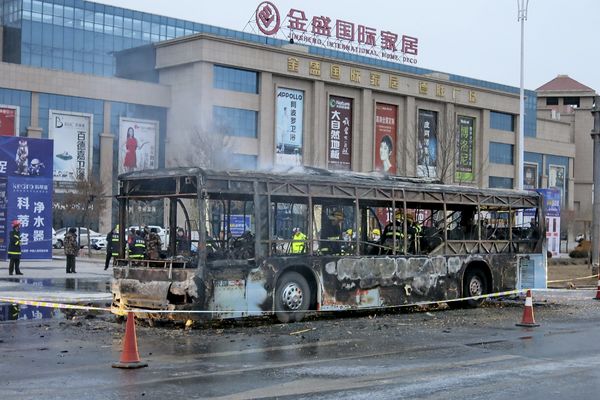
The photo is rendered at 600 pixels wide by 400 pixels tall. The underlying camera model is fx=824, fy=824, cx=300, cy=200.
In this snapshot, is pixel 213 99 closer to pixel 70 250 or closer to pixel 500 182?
pixel 70 250

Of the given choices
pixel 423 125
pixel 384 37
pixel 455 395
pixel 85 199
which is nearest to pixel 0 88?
pixel 85 199

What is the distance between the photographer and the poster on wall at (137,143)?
201ft

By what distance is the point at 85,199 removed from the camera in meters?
50.4

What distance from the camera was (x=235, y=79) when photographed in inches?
2387

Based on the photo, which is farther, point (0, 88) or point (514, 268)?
point (0, 88)

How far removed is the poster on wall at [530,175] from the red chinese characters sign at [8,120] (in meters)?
54.3

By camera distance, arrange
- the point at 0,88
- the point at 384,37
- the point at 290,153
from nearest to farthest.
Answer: the point at 0,88, the point at 290,153, the point at 384,37

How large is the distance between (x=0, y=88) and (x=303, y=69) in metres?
22.4

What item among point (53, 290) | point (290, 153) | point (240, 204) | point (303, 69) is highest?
point (303, 69)

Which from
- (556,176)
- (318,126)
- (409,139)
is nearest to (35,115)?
(318,126)

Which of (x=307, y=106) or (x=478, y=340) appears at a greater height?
(x=307, y=106)

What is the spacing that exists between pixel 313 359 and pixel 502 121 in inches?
2925

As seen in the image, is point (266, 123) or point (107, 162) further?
point (266, 123)

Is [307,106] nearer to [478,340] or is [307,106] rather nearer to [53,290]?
[53,290]
